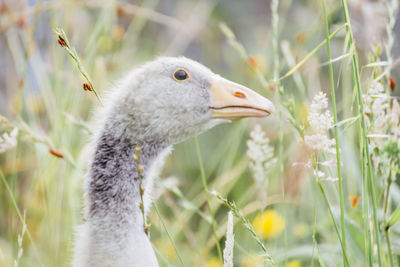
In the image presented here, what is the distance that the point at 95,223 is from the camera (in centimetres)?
160

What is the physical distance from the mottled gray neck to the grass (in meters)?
0.10

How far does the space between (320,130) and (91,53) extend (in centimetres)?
139

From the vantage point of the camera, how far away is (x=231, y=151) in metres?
2.72

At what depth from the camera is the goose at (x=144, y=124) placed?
63.9 inches

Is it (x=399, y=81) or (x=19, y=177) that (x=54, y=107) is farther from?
(x=399, y=81)

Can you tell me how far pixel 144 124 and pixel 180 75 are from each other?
0.18 metres

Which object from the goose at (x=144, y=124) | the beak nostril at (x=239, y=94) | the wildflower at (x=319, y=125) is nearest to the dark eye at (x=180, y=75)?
the goose at (x=144, y=124)

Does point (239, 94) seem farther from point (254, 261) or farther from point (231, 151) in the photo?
point (231, 151)

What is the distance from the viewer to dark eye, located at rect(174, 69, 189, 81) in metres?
1.72

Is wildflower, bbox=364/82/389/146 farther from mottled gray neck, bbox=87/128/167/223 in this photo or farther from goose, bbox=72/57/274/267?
mottled gray neck, bbox=87/128/167/223

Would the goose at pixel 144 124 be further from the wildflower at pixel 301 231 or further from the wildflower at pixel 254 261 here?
the wildflower at pixel 301 231

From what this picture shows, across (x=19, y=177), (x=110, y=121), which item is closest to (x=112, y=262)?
(x=110, y=121)

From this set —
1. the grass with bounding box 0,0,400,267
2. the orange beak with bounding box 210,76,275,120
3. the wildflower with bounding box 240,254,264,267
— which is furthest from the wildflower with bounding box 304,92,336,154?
the wildflower with bounding box 240,254,264,267

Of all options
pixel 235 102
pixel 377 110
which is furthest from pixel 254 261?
pixel 377 110
